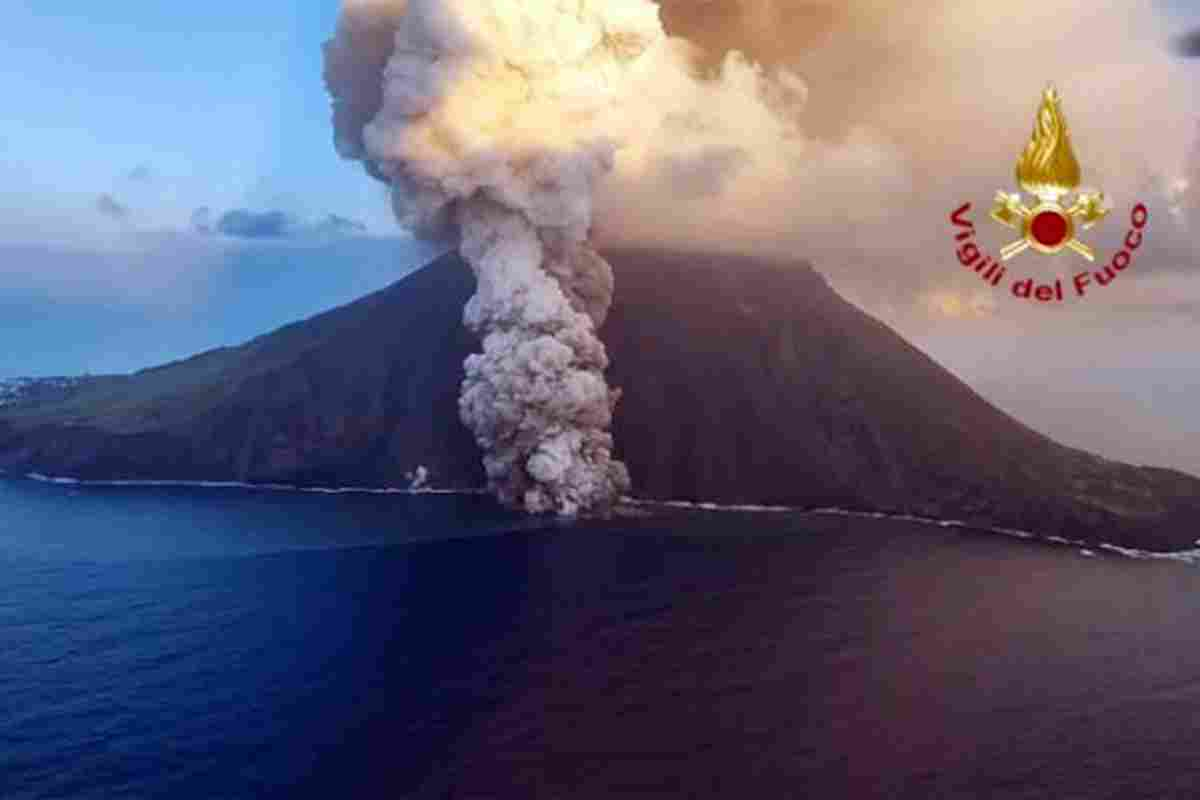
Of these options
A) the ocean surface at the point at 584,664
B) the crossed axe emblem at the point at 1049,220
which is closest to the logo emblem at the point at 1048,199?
the crossed axe emblem at the point at 1049,220

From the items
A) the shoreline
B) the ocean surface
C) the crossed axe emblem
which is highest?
the crossed axe emblem

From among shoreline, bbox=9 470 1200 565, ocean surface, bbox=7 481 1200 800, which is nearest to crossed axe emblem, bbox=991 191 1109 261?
ocean surface, bbox=7 481 1200 800

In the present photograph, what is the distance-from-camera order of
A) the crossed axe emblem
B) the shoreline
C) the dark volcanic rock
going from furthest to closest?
the dark volcanic rock, the shoreline, the crossed axe emblem

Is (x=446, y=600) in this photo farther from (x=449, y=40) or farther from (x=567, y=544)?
(x=449, y=40)

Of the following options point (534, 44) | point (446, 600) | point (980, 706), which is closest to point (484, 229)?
point (534, 44)

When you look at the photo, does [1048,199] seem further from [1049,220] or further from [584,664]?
[584,664]

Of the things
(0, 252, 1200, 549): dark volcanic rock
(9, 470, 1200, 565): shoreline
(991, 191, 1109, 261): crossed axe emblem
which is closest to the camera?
(991, 191, 1109, 261): crossed axe emblem

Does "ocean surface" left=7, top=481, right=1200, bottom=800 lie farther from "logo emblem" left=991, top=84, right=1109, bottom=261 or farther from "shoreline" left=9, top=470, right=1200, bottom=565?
"logo emblem" left=991, top=84, right=1109, bottom=261

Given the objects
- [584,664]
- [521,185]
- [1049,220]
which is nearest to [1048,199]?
[1049,220]
